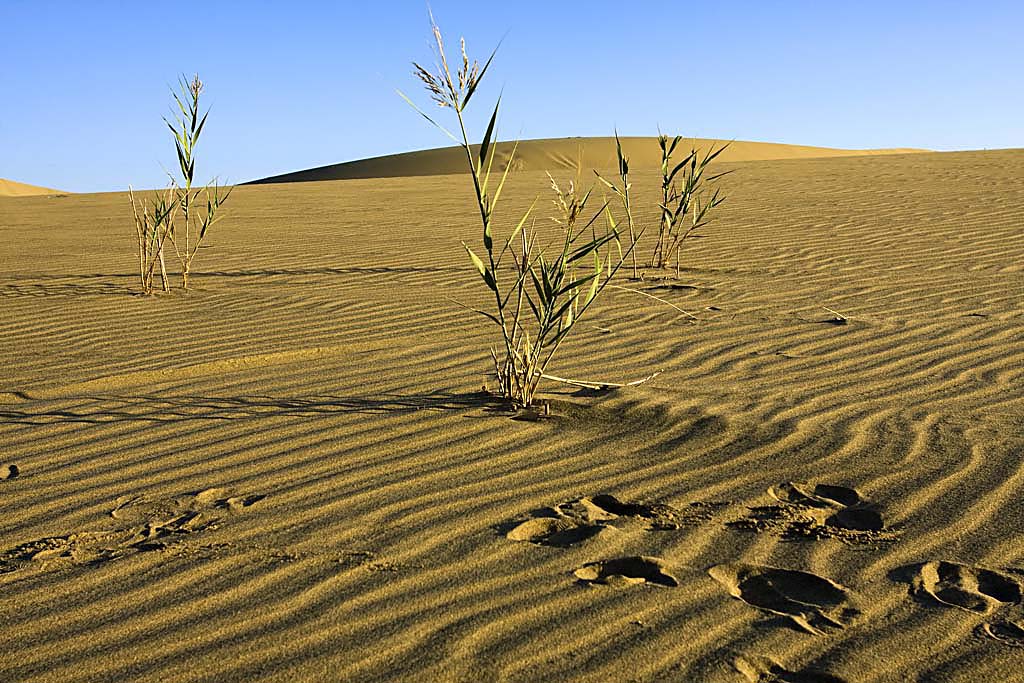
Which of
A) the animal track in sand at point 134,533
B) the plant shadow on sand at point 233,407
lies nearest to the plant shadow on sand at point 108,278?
the plant shadow on sand at point 233,407

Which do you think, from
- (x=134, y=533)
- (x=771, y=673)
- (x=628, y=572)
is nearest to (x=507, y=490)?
(x=628, y=572)

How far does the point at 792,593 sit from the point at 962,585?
0.40 meters

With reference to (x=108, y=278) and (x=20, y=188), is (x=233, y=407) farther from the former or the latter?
(x=20, y=188)

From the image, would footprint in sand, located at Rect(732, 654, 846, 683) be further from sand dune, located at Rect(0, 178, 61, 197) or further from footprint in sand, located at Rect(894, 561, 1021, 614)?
sand dune, located at Rect(0, 178, 61, 197)

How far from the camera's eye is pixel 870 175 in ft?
47.5

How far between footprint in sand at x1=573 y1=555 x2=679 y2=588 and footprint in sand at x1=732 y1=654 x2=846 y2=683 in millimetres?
354

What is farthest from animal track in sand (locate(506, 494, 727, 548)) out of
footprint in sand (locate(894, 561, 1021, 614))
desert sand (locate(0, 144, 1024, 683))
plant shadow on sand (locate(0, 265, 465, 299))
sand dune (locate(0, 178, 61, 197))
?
sand dune (locate(0, 178, 61, 197))

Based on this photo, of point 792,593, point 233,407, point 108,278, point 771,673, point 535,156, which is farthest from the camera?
point 535,156

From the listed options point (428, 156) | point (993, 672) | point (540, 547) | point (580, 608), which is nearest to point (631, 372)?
point (540, 547)

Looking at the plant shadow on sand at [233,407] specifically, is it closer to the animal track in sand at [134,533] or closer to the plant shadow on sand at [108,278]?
the animal track in sand at [134,533]

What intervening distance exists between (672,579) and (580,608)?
26cm

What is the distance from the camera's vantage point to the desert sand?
2.10 meters

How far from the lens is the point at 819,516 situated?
8.95 ft

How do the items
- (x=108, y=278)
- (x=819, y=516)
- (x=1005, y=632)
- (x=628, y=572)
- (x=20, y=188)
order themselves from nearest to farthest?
(x=1005, y=632) → (x=628, y=572) → (x=819, y=516) → (x=108, y=278) → (x=20, y=188)
